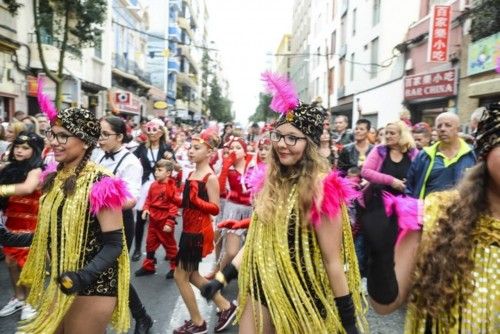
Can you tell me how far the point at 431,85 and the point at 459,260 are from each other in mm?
13771

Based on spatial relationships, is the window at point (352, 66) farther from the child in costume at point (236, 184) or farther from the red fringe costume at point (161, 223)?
the red fringe costume at point (161, 223)

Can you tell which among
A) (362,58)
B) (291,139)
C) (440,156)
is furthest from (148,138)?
(362,58)

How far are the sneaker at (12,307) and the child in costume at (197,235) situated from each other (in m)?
1.68

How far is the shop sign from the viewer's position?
10.5 m

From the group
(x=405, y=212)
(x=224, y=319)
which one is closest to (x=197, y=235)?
(x=224, y=319)

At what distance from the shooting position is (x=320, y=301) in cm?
239

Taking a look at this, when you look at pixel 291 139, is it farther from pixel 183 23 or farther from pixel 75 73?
pixel 183 23

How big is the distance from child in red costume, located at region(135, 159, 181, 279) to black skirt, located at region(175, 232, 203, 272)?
1.51m

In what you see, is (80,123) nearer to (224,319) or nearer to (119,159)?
(119,159)

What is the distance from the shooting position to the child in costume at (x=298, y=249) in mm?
2297

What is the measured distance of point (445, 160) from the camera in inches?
177

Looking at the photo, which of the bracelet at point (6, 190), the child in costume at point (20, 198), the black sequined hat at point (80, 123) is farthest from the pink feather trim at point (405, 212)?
the child in costume at point (20, 198)

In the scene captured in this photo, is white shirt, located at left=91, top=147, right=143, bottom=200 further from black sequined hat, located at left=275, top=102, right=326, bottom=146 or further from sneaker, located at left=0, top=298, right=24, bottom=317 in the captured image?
black sequined hat, located at left=275, top=102, right=326, bottom=146

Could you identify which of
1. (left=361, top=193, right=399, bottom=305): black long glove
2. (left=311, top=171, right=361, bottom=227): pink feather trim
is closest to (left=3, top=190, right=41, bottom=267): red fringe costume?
(left=311, top=171, right=361, bottom=227): pink feather trim
